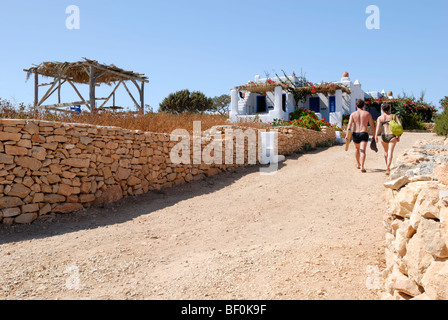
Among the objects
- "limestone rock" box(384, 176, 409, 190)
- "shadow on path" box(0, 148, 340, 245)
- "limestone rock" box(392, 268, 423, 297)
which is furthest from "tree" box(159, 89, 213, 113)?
"limestone rock" box(392, 268, 423, 297)

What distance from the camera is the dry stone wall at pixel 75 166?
575 centimetres

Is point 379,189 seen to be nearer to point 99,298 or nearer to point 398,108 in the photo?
point 99,298

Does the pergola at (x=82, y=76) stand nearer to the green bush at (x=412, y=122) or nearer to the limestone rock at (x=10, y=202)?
the limestone rock at (x=10, y=202)

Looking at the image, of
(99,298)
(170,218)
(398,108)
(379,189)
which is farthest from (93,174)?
(398,108)

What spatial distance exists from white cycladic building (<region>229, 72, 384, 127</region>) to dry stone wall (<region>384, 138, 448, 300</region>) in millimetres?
16173

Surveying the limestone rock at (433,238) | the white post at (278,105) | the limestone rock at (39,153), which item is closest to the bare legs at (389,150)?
the limestone rock at (433,238)

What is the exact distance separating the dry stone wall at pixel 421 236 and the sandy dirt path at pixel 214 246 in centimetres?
69

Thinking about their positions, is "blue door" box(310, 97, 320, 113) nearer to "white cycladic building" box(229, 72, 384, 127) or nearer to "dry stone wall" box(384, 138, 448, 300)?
"white cycladic building" box(229, 72, 384, 127)

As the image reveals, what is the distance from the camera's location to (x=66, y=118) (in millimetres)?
7797

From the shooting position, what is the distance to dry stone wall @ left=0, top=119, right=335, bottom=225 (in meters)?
5.75

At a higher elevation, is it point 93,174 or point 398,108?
point 398,108
